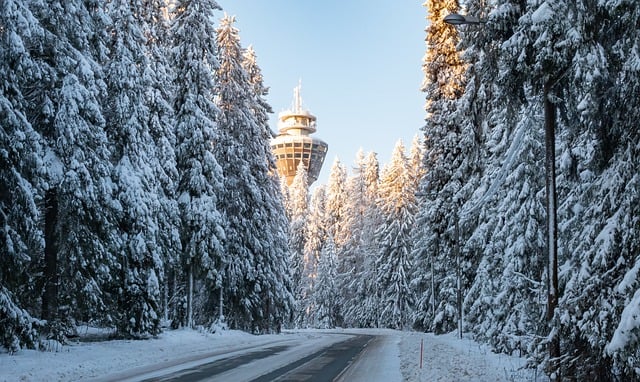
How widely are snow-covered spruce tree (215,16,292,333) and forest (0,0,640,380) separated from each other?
136 millimetres

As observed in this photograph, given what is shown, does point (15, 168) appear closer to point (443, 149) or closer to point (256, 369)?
point (256, 369)

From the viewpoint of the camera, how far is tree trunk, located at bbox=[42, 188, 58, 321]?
63.7 feet

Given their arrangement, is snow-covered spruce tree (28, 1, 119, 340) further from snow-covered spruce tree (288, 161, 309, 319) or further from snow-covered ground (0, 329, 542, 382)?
snow-covered spruce tree (288, 161, 309, 319)

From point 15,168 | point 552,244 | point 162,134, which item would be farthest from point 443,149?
point 15,168

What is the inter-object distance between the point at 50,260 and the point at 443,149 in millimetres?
21678

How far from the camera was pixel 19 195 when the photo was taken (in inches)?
640

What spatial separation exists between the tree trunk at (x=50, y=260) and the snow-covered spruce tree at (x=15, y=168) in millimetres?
2367

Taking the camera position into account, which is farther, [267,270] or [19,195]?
[267,270]

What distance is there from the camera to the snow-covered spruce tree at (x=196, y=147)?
29766 millimetres

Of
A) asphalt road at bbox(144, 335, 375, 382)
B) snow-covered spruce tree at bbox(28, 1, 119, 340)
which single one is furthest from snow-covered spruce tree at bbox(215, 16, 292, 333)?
snow-covered spruce tree at bbox(28, 1, 119, 340)

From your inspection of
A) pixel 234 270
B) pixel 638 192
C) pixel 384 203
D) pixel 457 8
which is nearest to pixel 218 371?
pixel 638 192

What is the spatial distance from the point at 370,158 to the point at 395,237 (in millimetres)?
22479

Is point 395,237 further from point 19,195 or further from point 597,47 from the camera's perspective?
point 597,47

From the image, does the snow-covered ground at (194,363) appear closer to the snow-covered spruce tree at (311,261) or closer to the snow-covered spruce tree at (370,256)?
the snow-covered spruce tree at (370,256)
